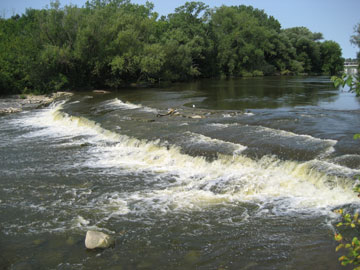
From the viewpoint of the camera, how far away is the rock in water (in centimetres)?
646

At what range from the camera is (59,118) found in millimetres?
21438

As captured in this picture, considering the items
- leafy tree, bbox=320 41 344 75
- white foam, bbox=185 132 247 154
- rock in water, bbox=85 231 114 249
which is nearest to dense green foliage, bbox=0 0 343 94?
white foam, bbox=185 132 247 154

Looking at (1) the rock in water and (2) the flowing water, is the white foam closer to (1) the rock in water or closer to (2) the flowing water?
(2) the flowing water

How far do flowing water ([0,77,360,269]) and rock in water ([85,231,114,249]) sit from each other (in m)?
0.12

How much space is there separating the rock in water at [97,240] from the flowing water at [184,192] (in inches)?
4.6

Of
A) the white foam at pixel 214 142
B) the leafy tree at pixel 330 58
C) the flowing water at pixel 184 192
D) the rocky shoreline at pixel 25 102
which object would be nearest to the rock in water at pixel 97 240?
the flowing water at pixel 184 192

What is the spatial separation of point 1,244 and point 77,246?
4.92 ft

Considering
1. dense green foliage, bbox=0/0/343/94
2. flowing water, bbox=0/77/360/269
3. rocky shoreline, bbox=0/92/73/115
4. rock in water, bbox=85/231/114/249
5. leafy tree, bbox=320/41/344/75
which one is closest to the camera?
flowing water, bbox=0/77/360/269

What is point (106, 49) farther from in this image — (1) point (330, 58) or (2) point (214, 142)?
(1) point (330, 58)

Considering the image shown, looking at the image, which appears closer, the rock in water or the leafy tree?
the rock in water

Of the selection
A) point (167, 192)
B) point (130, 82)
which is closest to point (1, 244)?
point (167, 192)

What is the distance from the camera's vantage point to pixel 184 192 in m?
9.26

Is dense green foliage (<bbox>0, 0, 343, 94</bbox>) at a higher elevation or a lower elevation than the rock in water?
higher

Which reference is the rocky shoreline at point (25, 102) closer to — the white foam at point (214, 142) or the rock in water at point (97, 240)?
the white foam at point (214, 142)
